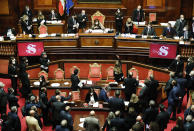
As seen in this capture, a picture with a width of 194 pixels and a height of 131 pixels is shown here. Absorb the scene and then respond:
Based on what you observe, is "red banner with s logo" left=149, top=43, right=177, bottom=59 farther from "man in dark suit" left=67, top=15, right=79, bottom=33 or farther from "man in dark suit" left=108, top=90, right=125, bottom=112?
"man in dark suit" left=108, top=90, right=125, bottom=112

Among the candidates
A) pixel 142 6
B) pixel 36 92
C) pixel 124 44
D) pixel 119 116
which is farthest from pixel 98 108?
pixel 142 6

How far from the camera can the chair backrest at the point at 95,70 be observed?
415 inches

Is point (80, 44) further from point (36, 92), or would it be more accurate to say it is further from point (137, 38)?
point (36, 92)

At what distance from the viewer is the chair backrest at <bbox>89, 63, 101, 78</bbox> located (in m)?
10.5

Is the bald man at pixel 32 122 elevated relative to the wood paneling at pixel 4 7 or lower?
lower

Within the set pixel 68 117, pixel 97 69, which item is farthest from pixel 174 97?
pixel 97 69

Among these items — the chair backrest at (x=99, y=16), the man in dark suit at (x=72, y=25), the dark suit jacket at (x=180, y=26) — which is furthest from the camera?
the chair backrest at (x=99, y=16)

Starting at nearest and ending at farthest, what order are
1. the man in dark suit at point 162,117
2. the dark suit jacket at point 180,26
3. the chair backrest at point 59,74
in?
1. the man in dark suit at point 162,117
2. the chair backrest at point 59,74
3. the dark suit jacket at point 180,26

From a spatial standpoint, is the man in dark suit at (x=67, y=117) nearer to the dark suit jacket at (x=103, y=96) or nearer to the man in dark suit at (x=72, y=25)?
the dark suit jacket at (x=103, y=96)

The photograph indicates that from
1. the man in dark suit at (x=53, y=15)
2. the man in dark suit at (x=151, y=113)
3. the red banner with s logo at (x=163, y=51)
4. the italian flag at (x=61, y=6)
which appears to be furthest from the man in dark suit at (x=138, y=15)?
the man in dark suit at (x=151, y=113)

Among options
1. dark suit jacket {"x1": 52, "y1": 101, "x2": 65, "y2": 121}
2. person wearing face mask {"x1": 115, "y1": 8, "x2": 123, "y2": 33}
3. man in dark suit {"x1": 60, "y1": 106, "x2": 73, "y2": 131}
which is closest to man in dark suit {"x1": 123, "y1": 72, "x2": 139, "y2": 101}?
dark suit jacket {"x1": 52, "y1": 101, "x2": 65, "y2": 121}

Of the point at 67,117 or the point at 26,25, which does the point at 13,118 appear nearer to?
the point at 67,117

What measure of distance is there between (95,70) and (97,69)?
A: 78 millimetres

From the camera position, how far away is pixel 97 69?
34.7 ft
